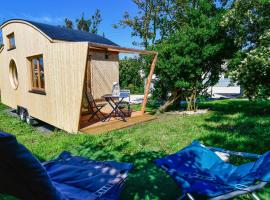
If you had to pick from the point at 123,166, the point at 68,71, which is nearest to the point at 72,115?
the point at 68,71

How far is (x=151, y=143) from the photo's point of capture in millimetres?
6316

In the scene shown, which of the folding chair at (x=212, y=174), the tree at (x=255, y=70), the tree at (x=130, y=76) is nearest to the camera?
the folding chair at (x=212, y=174)

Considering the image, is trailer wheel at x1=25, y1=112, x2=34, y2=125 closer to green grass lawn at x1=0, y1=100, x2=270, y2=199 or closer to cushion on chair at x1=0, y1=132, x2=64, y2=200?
green grass lawn at x1=0, y1=100, x2=270, y2=199

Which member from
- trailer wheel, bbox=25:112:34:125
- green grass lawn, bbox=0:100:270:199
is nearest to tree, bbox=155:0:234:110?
green grass lawn, bbox=0:100:270:199

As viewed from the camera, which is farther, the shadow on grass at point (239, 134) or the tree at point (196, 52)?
the tree at point (196, 52)

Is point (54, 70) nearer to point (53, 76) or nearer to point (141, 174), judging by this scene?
point (53, 76)

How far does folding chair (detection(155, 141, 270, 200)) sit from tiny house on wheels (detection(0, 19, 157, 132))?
420 cm

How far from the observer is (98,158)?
17.6 ft

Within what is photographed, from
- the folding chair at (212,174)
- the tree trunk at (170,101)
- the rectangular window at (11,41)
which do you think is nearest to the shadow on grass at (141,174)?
the folding chair at (212,174)

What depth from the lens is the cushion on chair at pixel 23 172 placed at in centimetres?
147

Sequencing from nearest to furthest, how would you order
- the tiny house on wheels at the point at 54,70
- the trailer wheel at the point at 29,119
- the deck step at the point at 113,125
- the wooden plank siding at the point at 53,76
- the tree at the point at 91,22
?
the wooden plank siding at the point at 53,76 < the tiny house on wheels at the point at 54,70 < the deck step at the point at 113,125 < the trailer wheel at the point at 29,119 < the tree at the point at 91,22

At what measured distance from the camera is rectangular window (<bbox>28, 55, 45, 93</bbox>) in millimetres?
9429

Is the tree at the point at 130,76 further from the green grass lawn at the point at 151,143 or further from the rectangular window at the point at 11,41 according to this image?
the green grass lawn at the point at 151,143

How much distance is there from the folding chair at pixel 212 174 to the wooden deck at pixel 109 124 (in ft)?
13.6
